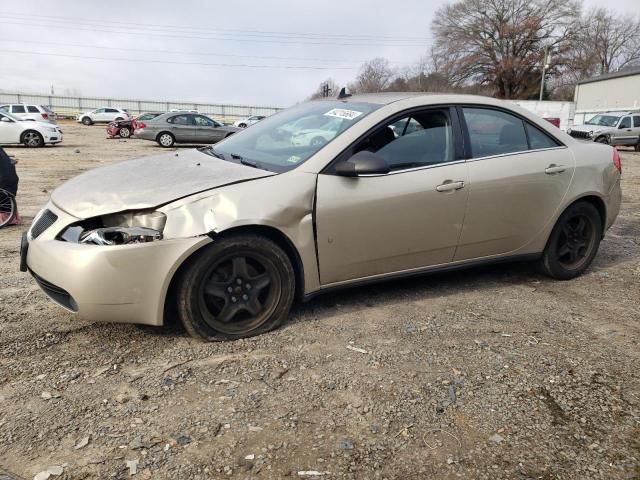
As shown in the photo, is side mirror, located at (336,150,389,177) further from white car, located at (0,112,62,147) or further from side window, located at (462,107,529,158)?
white car, located at (0,112,62,147)

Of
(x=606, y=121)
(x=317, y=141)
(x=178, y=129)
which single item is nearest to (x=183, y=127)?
(x=178, y=129)

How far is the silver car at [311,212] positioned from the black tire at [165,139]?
1887 centimetres

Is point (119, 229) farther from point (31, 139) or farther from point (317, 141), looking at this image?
point (31, 139)

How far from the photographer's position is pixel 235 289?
3318mm

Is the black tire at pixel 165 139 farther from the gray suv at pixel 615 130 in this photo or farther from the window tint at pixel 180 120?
the gray suv at pixel 615 130

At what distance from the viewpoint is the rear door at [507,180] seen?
4.06 m

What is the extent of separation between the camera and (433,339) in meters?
3.46

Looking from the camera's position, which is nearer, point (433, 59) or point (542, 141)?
point (542, 141)

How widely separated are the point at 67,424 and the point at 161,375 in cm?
55

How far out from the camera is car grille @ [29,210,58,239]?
3262 millimetres

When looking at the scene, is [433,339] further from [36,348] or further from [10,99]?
[10,99]

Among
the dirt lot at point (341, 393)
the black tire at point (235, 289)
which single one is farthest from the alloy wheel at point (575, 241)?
the black tire at point (235, 289)

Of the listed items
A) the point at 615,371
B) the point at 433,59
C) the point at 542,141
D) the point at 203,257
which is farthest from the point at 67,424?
the point at 433,59

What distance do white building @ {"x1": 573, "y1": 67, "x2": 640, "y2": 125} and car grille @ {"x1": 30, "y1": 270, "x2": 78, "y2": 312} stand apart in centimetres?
4969
